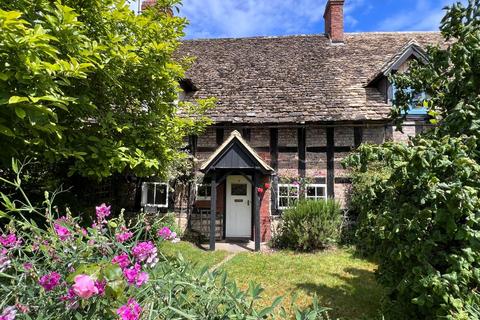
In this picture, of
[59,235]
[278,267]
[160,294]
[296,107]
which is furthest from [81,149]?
[296,107]

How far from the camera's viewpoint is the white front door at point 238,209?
1163cm

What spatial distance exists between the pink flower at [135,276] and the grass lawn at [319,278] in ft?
11.5

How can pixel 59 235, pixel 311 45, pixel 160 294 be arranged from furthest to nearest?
pixel 311 45 < pixel 59 235 < pixel 160 294

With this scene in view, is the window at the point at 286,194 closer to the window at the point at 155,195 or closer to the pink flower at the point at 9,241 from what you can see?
the window at the point at 155,195

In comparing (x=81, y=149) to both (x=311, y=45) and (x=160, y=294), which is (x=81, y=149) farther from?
(x=311, y=45)

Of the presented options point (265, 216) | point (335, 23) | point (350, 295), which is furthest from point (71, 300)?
point (335, 23)

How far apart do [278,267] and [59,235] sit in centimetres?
664

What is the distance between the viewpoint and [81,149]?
4852mm

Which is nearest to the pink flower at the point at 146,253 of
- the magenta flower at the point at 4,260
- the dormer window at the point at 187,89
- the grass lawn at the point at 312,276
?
the magenta flower at the point at 4,260

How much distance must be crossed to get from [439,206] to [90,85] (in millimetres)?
5069

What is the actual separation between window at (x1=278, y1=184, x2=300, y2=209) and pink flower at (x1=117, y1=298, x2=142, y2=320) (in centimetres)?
994

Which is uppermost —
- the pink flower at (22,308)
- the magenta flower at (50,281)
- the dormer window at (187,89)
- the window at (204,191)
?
the dormer window at (187,89)

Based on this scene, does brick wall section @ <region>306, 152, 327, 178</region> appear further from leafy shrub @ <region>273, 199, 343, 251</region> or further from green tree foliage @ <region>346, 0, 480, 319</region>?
green tree foliage @ <region>346, 0, 480, 319</region>

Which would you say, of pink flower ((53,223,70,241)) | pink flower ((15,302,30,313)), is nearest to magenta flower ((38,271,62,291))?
pink flower ((15,302,30,313))
